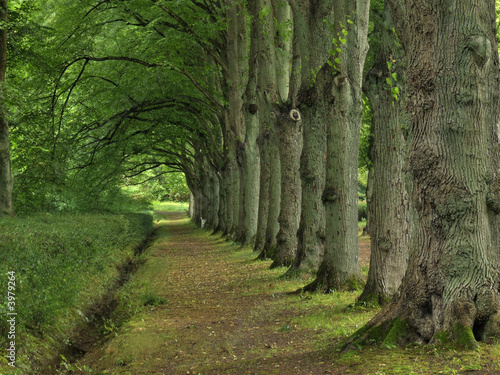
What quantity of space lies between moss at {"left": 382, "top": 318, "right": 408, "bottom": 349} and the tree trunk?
4450mm

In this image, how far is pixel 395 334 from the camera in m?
Result: 4.86

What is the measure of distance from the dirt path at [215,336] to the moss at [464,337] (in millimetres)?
1087

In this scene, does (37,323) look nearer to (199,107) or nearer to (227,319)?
(227,319)

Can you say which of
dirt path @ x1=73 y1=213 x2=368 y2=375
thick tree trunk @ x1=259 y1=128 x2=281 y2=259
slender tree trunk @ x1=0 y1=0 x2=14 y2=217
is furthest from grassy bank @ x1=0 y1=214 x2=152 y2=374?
thick tree trunk @ x1=259 y1=128 x2=281 y2=259

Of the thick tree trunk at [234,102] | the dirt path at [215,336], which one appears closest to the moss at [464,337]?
the dirt path at [215,336]

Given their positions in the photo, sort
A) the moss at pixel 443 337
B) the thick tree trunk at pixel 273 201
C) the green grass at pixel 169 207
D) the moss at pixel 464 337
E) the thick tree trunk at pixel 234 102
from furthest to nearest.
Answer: the green grass at pixel 169 207 → the thick tree trunk at pixel 234 102 → the thick tree trunk at pixel 273 201 → the moss at pixel 443 337 → the moss at pixel 464 337

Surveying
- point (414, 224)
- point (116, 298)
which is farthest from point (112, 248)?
point (414, 224)

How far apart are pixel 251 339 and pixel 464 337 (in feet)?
11.5

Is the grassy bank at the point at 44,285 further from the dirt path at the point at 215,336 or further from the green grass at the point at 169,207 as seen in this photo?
the green grass at the point at 169,207

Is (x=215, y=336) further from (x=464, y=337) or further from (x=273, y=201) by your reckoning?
(x=273, y=201)

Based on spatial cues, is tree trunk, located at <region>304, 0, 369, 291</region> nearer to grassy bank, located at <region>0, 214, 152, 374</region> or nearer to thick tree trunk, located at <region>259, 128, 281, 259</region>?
grassy bank, located at <region>0, 214, 152, 374</region>

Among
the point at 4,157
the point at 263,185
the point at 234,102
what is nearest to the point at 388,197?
the point at 263,185

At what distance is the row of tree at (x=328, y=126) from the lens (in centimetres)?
452

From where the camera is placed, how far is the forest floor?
4422mm
